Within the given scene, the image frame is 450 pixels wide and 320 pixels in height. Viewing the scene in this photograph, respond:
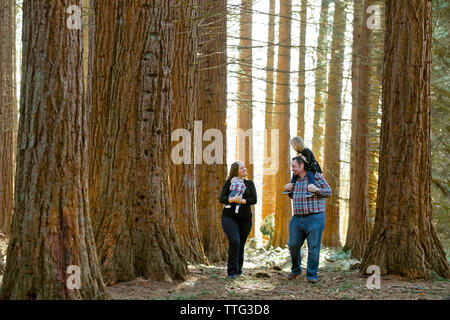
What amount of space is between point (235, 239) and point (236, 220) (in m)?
0.33

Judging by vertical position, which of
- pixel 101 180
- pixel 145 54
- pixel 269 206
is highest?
pixel 145 54

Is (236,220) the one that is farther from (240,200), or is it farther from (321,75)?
(321,75)

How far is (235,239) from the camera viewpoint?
922 cm

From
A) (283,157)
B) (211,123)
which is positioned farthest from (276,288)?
(283,157)

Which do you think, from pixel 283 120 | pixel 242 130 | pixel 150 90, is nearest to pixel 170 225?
pixel 150 90

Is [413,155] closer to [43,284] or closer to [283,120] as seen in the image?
[43,284]

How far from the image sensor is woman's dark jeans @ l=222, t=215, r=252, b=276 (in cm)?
911

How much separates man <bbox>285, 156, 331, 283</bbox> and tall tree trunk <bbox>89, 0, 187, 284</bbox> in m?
1.91

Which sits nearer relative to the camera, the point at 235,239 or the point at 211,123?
A: the point at 235,239

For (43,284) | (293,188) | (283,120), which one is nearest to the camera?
(43,284)

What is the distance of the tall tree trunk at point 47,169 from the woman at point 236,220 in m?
3.78

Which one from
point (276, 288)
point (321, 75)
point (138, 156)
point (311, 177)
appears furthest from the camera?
point (321, 75)

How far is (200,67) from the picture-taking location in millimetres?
12641

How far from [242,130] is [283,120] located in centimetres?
264
